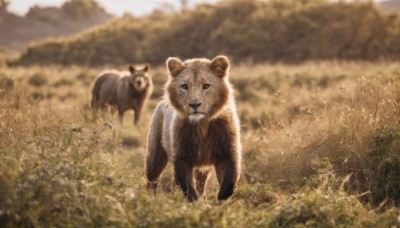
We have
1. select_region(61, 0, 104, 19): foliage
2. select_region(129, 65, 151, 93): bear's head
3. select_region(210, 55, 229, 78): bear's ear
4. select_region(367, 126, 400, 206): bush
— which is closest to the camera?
select_region(210, 55, 229, 78): bear's ear

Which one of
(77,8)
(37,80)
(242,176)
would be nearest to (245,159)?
(242,176)

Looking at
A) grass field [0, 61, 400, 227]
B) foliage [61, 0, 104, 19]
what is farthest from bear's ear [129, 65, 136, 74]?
foliage [61, 0, 104, 19]

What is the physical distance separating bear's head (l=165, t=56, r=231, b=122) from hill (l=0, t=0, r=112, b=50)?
39235 millimetres

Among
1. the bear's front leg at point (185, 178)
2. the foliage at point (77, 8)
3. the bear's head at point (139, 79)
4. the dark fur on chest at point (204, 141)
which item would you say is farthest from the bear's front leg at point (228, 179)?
the foliage at point (77, 8)

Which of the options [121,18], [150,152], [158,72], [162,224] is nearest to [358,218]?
[162,224]

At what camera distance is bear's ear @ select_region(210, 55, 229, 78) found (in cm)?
598

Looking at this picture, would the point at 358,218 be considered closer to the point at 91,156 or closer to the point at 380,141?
the point at 380,141

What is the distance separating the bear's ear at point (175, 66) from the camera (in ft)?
20.0

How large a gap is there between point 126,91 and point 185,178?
10.9m

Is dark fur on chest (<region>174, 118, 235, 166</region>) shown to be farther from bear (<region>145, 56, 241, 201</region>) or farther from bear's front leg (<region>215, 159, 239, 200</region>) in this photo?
bear's front leg (<region>215, 159, 239, 200</region>)

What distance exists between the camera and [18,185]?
4242 mm

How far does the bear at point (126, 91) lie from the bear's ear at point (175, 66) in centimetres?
930

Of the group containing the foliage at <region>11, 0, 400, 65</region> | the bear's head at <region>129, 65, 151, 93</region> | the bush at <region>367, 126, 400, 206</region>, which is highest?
the foliage at <region>11, 0, 400, 65</region>

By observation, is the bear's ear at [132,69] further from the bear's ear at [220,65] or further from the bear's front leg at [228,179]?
the bear's front leg at [228,179]
